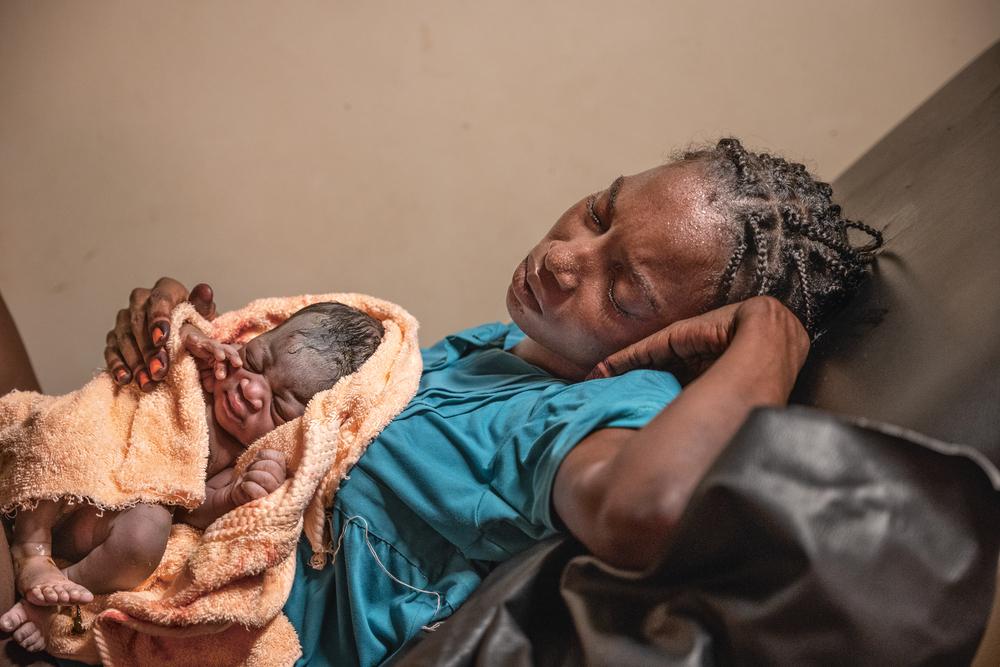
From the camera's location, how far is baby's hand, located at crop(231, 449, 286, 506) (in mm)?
1071

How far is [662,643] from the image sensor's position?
751 mm

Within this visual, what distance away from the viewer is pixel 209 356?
1.22m

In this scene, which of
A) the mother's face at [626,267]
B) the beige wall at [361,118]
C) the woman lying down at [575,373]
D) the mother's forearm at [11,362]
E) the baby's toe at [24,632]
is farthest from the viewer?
the beige wall at [361,118]

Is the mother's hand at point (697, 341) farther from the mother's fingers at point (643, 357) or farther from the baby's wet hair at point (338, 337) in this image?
the baby's wet hair at point (338, 337)

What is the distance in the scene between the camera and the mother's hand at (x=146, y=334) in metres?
1.22

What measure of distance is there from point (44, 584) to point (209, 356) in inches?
→ 14.1

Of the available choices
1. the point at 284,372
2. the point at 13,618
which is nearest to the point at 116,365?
the point at 284,372

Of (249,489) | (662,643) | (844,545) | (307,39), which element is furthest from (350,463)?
(307,39)

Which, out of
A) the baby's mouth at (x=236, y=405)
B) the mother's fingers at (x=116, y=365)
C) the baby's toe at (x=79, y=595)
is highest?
the mother's fingers at (x=116, y=365)

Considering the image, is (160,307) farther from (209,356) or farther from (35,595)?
(35,595)

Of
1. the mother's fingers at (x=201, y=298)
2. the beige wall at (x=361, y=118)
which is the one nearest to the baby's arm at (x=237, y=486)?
the mother's fingers at (x=201, y=298)

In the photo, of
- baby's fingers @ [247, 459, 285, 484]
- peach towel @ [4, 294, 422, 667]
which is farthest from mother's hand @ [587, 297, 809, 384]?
baby's fingers @ [247, 459, 285, 484]

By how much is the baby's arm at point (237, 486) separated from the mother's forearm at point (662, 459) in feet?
1.36

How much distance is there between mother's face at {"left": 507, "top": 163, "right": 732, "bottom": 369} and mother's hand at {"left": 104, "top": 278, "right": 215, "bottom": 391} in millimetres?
524
